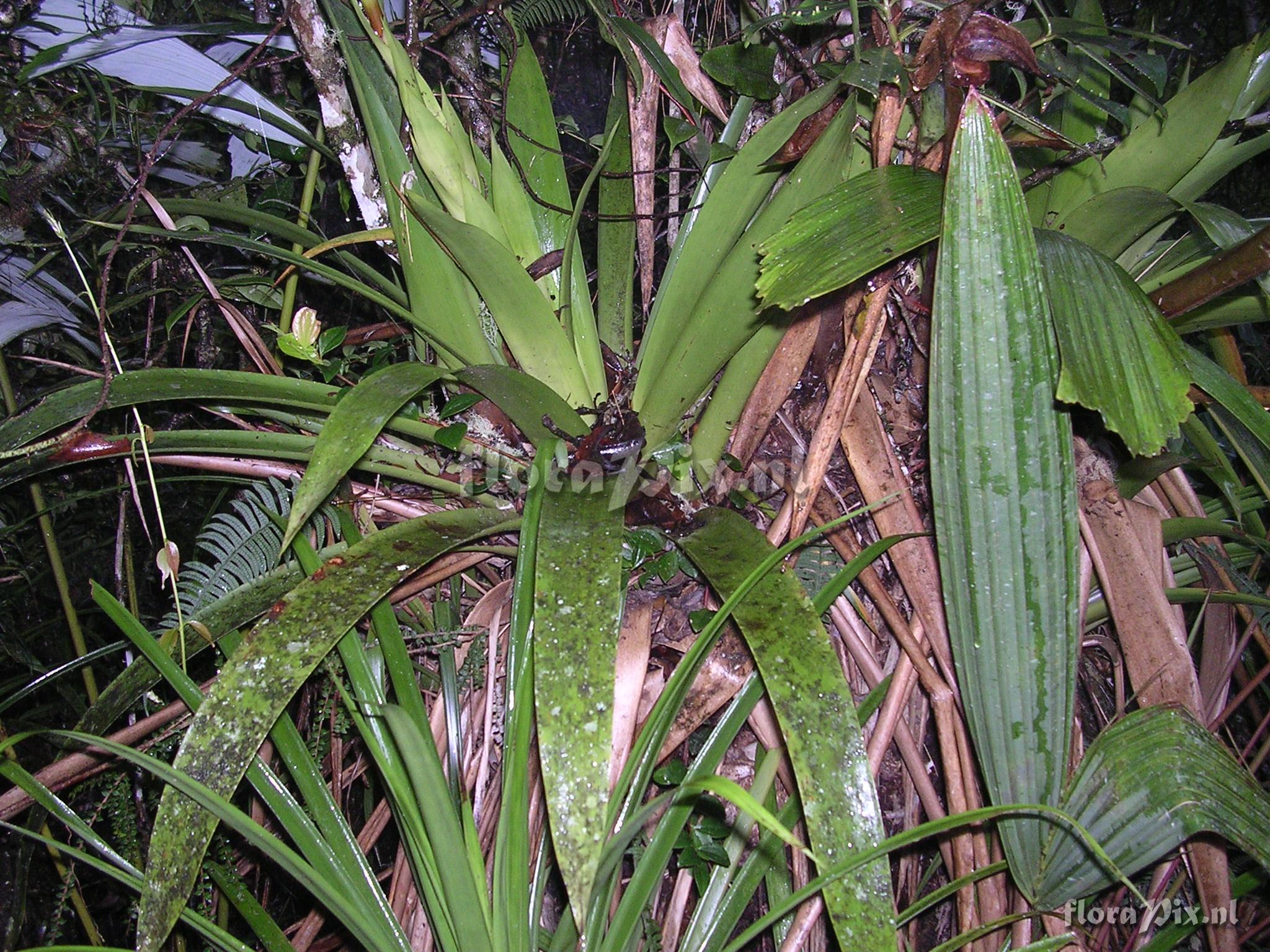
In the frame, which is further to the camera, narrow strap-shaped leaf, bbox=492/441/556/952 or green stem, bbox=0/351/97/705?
green stem, bbox=0/351/97/705

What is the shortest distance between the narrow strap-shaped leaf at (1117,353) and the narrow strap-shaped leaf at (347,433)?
46 centimetres

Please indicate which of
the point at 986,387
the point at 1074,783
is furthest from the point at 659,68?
the point at 1074,783

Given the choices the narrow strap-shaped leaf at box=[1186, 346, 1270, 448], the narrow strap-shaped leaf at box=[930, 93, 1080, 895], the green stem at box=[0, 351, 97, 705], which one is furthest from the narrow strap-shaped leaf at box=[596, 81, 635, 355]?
the green stem at box=[0, 351, 97, 705]

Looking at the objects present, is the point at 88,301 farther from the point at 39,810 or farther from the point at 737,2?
the point at 737,2

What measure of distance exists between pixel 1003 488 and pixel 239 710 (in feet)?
1.85

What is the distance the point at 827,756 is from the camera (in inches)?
19.9

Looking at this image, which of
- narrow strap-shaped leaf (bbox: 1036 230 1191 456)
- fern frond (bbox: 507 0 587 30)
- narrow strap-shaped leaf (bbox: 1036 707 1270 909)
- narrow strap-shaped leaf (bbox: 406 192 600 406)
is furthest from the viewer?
fern frond (bbox: 507 0 587 30)

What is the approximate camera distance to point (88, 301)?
0.97 meters

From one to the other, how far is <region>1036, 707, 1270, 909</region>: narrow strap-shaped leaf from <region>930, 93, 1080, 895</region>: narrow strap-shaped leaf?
21 mm

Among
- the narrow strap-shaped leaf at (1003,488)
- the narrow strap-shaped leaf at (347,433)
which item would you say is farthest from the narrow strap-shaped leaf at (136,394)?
the narrow strap-shaped leaf at (1003,488)

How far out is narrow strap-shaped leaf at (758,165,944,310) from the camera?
49 cm

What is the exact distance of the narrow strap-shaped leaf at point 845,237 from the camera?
1.62 ft

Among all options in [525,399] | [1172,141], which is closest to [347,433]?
[525,399]

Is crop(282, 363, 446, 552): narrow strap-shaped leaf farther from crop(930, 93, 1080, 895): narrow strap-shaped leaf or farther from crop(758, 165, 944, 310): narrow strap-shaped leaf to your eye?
crop(930, 93, 1080, 895): narrow strap-shaped leaf
